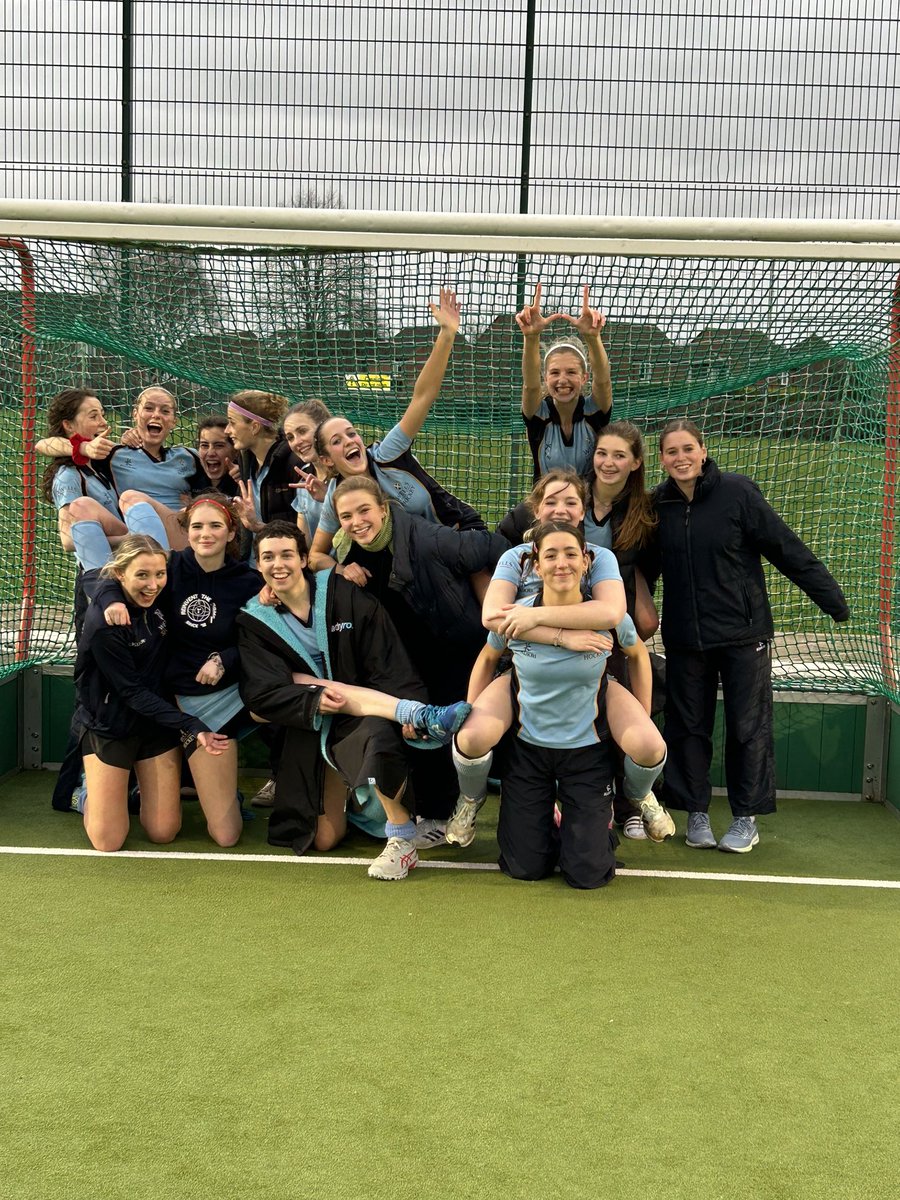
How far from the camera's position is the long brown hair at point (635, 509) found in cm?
465

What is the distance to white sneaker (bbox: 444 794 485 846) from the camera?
4.51m

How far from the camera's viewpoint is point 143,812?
4.82 metres

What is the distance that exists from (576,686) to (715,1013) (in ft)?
4.32

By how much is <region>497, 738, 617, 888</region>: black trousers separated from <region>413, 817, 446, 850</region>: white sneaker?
406 millimetres

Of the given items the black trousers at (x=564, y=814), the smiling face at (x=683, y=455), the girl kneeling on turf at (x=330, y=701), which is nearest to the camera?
the black trousers at (x=564, y=814)

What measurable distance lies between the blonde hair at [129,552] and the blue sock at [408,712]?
1112 millimetres

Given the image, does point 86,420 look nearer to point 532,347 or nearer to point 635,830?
point 532,347

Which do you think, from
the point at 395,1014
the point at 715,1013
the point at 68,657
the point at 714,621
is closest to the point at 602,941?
the point at 715,1013

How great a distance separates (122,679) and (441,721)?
1.26 m

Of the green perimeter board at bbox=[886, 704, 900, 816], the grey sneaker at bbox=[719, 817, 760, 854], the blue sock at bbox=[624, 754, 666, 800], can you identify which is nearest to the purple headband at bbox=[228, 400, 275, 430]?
the blue sock at bbox=[624, 754, 666, 800]

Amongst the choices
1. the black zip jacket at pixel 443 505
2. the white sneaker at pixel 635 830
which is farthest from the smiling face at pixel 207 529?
the white sneaker at pixel 635 830

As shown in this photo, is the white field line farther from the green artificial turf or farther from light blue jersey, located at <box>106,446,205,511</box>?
light blue jersey, located at <box>106,446,205,511</box>

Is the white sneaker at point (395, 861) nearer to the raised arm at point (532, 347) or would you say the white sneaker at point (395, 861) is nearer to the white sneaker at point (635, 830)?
the white sneaker at point (635, 830)

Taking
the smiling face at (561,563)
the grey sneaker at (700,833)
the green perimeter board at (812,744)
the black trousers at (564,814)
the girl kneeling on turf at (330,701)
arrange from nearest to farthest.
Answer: the smiling face at (561,563) → the black trousers at (564,814) → the girl kneeling on turf at (330,701) → the grey sneaker at (700,833) → the green perimeter board at (812,744)
